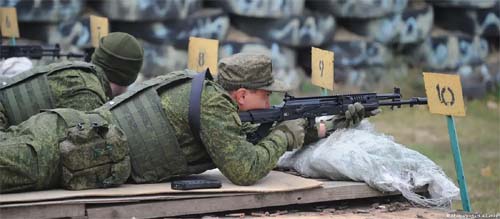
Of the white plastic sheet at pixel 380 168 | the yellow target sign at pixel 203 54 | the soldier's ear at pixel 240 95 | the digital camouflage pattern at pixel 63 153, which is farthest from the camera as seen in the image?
the yellow target sign at pixel 203 54

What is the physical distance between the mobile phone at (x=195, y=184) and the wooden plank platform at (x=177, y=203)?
44 millimetres

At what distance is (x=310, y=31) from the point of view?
35.5 feet

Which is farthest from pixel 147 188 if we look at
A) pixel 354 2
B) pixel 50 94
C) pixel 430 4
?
pixel 430 4

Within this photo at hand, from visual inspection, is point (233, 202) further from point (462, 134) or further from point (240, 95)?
point (462, 134)

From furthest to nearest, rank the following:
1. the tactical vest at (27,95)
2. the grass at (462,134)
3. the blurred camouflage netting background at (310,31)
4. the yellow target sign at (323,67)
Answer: the blurred camouflage netting background at (310,31)
the grass at (462,134)
the yellow target sign at (323,67)
the tactical vest at (27,95)

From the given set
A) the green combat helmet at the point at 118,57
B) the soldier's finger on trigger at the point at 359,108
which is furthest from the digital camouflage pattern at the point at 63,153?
the soldier's finger on trigger at the point at 359,108

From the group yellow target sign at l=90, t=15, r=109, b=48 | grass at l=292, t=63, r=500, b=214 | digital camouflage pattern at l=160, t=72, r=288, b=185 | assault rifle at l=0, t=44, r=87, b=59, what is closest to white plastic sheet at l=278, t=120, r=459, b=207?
digital camouflage pattern at l=160, t=72, r=288, b=185

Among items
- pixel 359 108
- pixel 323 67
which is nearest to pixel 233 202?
pixel 359 108

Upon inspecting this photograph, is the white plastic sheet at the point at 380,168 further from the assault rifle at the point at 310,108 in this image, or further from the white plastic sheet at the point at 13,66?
the white plastic sheet at the point at 13,66

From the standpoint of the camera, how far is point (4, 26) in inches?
313

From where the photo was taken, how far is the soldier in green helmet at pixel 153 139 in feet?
13.8

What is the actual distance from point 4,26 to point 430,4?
586cm

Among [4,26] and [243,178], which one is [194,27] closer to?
[4,26]

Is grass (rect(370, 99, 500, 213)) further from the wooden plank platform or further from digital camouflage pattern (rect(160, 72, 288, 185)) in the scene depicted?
digital camouflage pattern (rect(160, 72, 288, 185))
